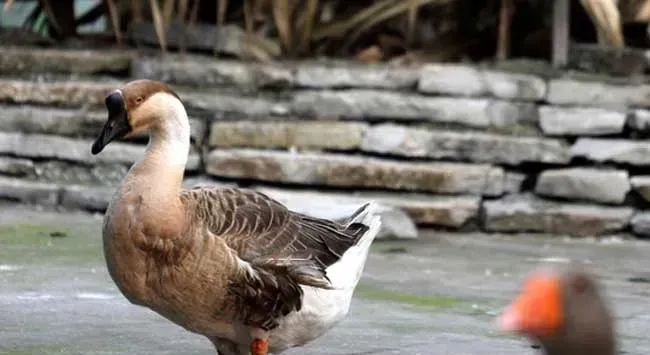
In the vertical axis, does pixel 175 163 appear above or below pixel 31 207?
above

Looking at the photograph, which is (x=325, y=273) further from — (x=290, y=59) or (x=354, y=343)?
(x=290, y=59)

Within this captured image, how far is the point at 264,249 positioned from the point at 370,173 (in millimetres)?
4112

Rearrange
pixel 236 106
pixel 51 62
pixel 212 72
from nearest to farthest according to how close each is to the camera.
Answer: pixel 236 106 → pixel 212 72 → pixel 51 62

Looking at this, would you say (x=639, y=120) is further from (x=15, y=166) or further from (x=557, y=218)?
(x=15, y=166)

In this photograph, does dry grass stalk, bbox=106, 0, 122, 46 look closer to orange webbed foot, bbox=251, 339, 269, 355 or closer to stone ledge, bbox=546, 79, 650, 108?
stone ledge, bbox=546, 79, 650, 108

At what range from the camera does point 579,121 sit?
9.58 m

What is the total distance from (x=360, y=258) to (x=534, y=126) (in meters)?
4.10

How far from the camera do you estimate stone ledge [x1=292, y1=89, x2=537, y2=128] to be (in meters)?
9.76

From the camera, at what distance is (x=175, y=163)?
541cm

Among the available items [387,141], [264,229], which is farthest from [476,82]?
[264,229]

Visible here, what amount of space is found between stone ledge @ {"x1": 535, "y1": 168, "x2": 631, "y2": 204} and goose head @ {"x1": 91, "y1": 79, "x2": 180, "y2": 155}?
4438mm

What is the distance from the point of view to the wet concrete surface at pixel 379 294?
620 centimetres

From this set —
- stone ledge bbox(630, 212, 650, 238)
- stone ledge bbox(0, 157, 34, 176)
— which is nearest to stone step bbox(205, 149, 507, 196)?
stone ledge bbox(630, 212, 650, 238)

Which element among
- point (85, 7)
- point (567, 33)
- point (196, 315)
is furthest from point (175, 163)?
point (85, 7)
